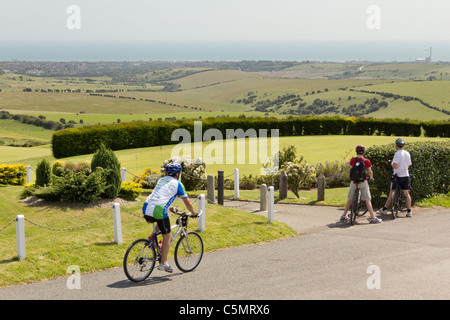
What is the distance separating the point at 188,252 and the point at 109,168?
20.4 feet

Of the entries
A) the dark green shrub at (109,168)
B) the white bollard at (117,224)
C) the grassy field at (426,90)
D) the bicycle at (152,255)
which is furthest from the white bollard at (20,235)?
the grassy field at (426,90)

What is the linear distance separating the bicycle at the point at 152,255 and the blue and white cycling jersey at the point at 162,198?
454 millimetres

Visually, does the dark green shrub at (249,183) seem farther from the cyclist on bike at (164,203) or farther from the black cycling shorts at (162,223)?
the black cycling shorts at (162,223)

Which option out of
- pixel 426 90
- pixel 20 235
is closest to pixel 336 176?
pixel 20 235

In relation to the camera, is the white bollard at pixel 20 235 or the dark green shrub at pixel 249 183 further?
the dark green shrub at pixel 249 183

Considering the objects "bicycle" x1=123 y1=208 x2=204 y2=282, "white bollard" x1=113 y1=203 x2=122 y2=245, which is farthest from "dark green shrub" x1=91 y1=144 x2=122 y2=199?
"bicycle" x1=123 y1=208 x2=204 y2=282

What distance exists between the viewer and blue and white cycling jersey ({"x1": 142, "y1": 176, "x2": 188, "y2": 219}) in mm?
10492

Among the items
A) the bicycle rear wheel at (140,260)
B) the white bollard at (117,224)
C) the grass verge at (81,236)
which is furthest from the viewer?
the white bollard at (117,224)

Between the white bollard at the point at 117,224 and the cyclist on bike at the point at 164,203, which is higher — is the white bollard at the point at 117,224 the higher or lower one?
the lower one

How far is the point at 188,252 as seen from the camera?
11.5 metres

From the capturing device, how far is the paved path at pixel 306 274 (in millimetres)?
9805

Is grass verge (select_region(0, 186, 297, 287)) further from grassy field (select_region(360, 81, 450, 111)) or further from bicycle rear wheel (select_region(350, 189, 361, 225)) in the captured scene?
grassy field (select_region(360, 81, 450, 111))

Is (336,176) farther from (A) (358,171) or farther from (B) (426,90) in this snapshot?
(B) (426,90)

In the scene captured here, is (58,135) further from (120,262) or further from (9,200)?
(120,262)
